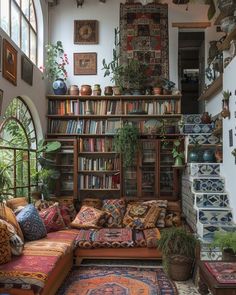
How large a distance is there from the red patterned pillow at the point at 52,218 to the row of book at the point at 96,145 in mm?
1686

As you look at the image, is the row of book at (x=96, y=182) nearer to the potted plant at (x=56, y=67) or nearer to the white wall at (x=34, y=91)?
the white wall at (x=34, y=91)

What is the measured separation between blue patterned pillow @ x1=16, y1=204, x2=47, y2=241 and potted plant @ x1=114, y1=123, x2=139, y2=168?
2.23 m

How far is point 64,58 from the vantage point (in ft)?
22.9

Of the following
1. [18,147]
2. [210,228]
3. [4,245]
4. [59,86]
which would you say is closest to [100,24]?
[59,86]

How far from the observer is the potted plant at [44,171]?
6055 millimetres

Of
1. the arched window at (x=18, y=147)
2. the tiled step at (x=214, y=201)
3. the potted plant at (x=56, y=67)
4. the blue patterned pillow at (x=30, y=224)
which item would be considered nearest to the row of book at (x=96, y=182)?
the arched window at (x=18, y=147)

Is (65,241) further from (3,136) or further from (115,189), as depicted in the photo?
(115,189)

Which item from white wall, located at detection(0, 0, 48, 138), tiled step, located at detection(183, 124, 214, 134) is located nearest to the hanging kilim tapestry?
tiled step, located at detection(183, 124, 214, 134)

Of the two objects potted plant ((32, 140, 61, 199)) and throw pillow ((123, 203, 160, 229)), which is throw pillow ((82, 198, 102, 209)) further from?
potted plant ((32, 140, 61, 199))

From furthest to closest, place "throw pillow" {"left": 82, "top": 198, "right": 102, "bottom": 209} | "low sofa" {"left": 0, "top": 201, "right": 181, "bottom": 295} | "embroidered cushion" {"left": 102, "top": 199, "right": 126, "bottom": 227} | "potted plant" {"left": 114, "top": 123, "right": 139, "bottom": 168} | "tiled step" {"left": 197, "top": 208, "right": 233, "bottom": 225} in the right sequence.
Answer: "potted plant" {"left": 114, "top": 123, "right": 139, "bottom": 168}, "throw pillow" {"left": 82, "top": 198, "right": 102, "bottom": 209}, "embroidered cushion" {"left": 102, "top": 199, "right": 126, "bottom": 227}, "tiled step" {"left": 197, "top": 208, "right": 233, "bottom": 225}, "low sofa" {"left": 0, "top": 201, "right": 181, "bottom": 295}

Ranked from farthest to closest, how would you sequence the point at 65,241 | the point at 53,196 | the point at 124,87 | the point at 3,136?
the point at 124,87 < the point at 53,196 < the point at 3,136 < the point at 65,241

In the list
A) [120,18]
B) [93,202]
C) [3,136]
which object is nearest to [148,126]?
[93,202]

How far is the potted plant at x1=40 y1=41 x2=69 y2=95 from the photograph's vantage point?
671 cm

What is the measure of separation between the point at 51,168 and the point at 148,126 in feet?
5.78
